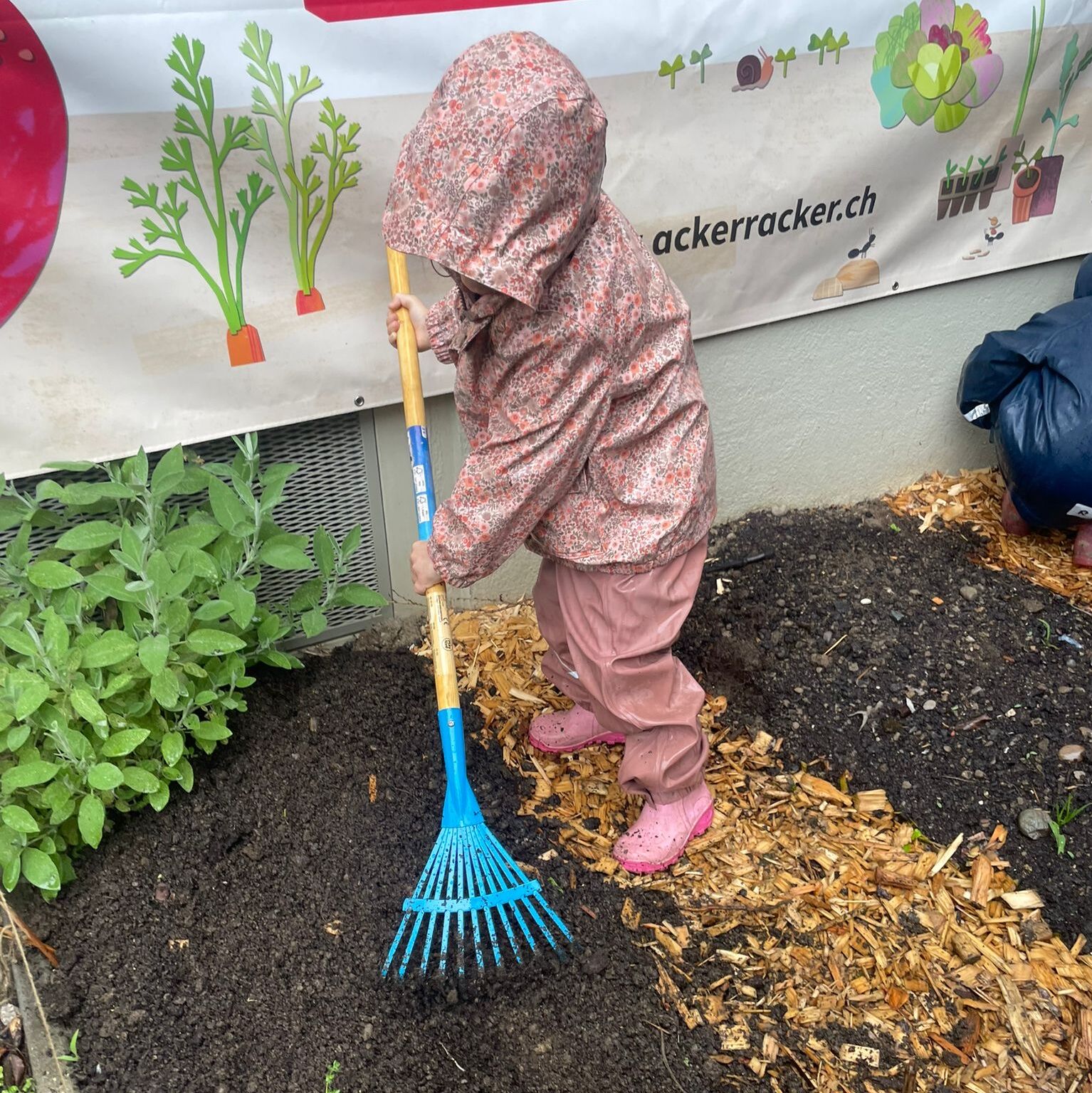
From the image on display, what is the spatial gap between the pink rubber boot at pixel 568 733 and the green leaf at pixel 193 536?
100cm

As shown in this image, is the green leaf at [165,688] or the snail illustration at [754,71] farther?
the snail illustration at [754,71]

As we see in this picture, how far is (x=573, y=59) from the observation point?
224 cm

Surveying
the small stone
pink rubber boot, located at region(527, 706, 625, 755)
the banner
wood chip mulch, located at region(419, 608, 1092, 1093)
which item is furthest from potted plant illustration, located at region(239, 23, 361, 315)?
the small stone

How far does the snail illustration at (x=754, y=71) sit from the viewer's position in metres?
2.47

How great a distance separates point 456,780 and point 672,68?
191cm

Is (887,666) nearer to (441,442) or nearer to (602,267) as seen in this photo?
(441,442)

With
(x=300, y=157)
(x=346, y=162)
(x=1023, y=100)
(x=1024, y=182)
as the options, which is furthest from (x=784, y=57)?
(x=300, y=157)

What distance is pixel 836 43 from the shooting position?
256 centimetres

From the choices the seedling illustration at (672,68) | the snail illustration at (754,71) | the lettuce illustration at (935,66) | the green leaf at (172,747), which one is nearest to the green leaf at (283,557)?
the green leaf at (172,747)

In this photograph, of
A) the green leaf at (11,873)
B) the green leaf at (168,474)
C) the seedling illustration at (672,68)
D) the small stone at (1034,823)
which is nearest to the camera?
the green leaf at (11,873)

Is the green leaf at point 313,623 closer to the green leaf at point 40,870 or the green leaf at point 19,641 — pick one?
the green leaf at point 19,641

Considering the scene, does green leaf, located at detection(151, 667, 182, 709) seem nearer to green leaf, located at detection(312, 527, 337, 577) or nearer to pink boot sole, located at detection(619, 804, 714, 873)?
green leaf, located at detection(312, 527, 337, 577)

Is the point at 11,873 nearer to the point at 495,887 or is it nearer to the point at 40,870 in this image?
the point at 40,870

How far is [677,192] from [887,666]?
1.55 m
